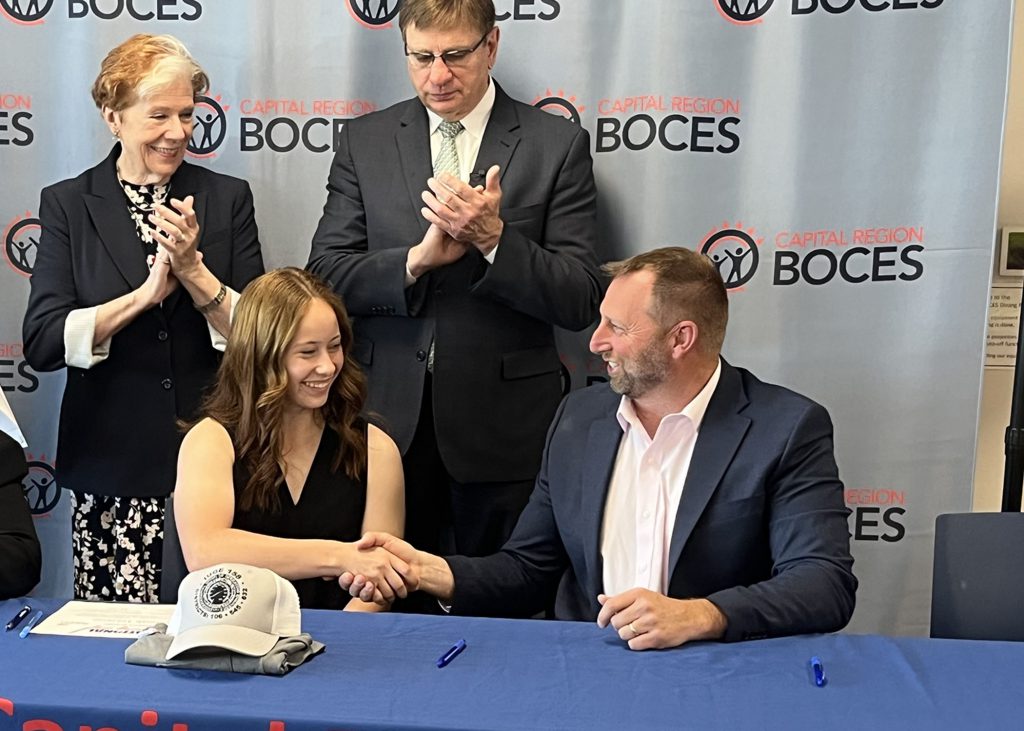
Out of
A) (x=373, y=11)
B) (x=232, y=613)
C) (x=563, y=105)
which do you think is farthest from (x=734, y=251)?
(x=232, y=613)

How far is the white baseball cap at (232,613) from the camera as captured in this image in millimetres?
1674

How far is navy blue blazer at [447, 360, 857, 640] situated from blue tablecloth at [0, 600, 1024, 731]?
20cm

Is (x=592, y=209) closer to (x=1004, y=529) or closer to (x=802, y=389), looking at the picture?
(x=802, y=389)

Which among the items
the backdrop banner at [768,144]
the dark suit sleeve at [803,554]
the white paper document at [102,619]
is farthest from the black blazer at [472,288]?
the white paper document at [102,619]

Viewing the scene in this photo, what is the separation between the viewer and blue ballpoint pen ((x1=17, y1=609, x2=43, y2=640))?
1.82 metres

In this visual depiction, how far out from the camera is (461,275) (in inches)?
117

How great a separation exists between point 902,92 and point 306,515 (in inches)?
80.2

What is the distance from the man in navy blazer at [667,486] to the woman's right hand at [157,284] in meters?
1.10

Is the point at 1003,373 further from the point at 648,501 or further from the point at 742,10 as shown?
the point at 648,501

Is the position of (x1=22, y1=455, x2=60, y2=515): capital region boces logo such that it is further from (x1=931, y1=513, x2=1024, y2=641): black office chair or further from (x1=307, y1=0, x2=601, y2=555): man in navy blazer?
(x1=931, y1=513, x2=1024, y2=641): black office chair

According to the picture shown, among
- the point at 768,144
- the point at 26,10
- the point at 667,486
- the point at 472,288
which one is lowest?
the point at 667,486

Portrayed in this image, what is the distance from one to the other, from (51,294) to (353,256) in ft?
2.71

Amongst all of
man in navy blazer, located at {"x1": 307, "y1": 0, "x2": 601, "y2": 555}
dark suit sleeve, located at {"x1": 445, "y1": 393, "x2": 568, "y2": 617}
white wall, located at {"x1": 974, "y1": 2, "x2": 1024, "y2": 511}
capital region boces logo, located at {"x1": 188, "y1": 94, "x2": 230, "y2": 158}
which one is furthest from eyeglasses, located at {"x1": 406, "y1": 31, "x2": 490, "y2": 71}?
white wall, located at {"x1": 974, "y1": 2, "x2": 1024, "y2": 511}

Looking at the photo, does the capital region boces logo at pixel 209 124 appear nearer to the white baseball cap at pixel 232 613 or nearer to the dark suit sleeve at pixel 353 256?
the dark suit sleeve at pixel 353 256
